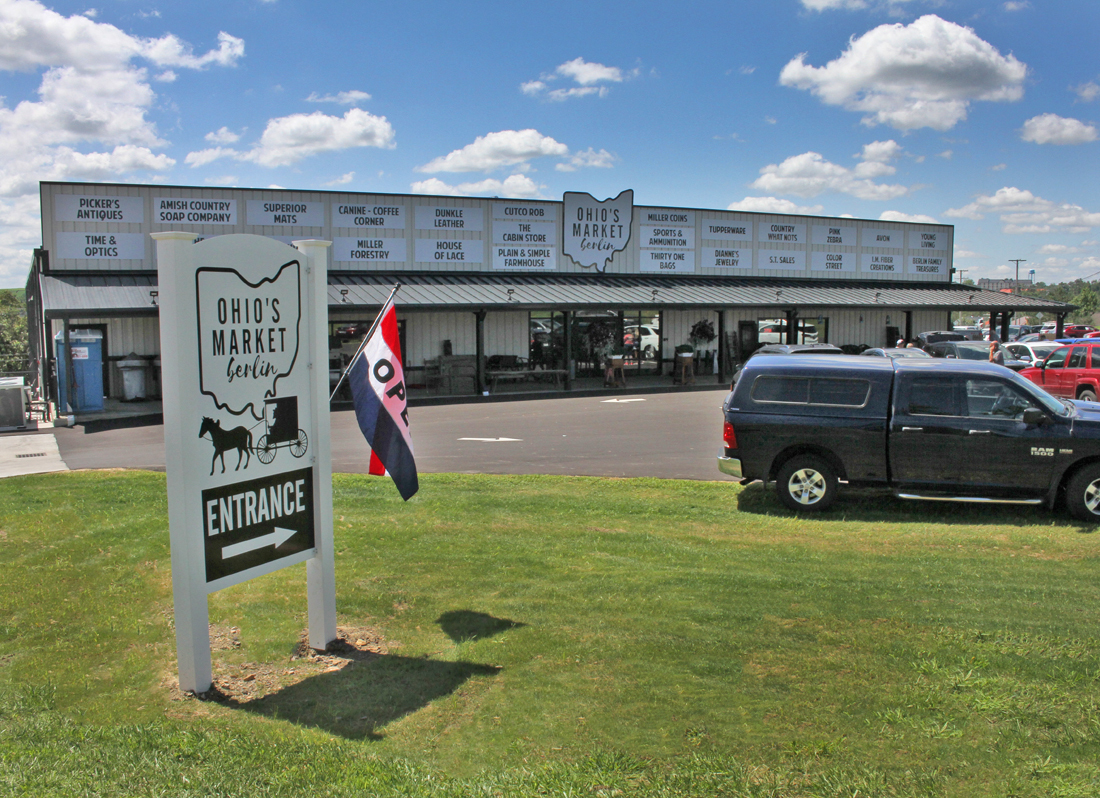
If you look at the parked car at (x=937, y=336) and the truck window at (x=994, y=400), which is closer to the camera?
the truck window at (x=994, y=400)

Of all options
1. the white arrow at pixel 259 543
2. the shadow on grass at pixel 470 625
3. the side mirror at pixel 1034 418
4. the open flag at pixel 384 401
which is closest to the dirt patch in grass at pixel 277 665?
the shadow on grass at pixel 470 625

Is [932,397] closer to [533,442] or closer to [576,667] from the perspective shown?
[576,667]

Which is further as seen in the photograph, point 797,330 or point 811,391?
point 797,330

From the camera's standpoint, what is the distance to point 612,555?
7.66m

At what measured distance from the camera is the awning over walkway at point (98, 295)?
20688 millimetres

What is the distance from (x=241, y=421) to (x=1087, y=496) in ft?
28.9

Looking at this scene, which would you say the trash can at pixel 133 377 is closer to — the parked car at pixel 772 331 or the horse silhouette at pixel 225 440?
the horse silhouette at pixel 225 440

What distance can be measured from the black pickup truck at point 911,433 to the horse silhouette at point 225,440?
6406 millimetres

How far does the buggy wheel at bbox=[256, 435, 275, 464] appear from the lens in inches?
209

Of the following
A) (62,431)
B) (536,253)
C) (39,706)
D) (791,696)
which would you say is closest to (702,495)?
(791,696)

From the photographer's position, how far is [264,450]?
5.36 m

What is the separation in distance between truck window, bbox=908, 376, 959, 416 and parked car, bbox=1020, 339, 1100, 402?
11.7m

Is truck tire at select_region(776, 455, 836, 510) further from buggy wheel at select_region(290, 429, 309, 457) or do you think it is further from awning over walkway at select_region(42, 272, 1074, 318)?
awning over walkway at select_region(42, 272, 1074, 318)

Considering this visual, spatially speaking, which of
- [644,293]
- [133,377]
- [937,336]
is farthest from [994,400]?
[937,336]
